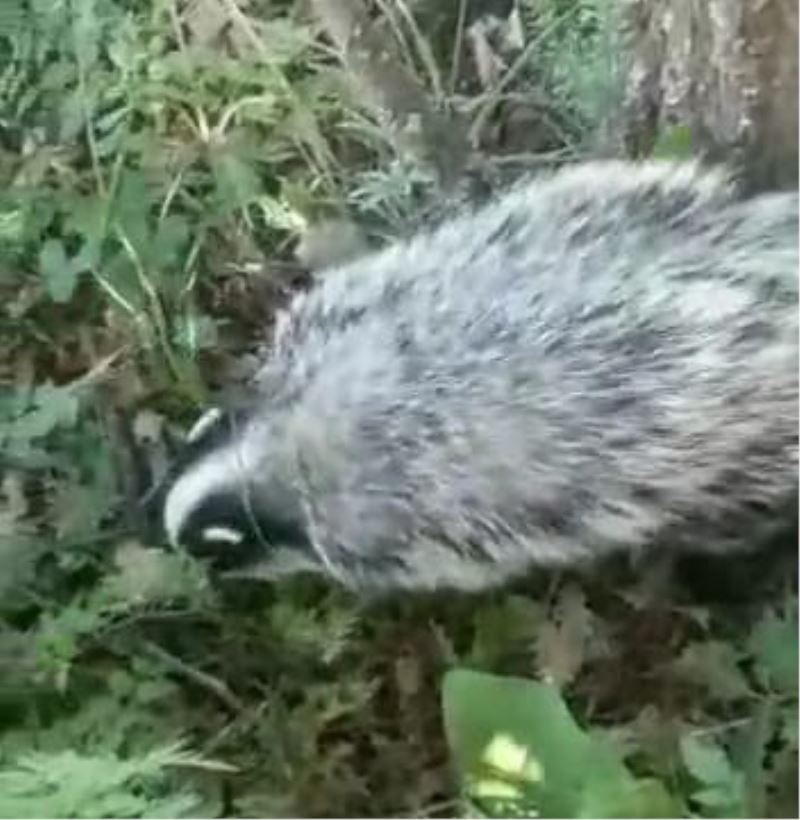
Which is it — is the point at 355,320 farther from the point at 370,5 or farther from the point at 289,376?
the point at 370,5

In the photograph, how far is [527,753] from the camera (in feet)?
3.42

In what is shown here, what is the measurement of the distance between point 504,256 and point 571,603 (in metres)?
0.19

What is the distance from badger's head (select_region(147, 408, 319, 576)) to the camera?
106cm

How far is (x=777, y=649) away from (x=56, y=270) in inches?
16.9

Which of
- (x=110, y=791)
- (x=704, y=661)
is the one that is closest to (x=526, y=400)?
(x=704, y=661)

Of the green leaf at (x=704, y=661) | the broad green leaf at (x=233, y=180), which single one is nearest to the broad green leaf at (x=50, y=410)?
the broad green leaf at (x=233, y=180)

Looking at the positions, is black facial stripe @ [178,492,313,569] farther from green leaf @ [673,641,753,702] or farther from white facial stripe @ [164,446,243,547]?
green leaf @ [673,641,753,702]

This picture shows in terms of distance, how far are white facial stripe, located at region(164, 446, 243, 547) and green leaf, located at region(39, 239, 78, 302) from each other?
117 millimetres

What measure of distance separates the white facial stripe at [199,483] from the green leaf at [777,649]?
0.29 m

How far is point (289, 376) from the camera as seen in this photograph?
1.06 m

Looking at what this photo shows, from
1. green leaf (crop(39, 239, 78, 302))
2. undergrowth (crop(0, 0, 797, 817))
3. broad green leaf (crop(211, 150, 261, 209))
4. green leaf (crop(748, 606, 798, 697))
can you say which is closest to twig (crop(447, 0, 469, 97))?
undergrowth (crop(0, 0, 797, 817))

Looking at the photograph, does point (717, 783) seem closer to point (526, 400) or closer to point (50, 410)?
point (526, 400)

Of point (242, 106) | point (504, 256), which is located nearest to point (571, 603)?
point (504, 256)

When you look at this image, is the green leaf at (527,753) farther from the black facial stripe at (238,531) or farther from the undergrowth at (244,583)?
the black facial stripe at (238,531)
